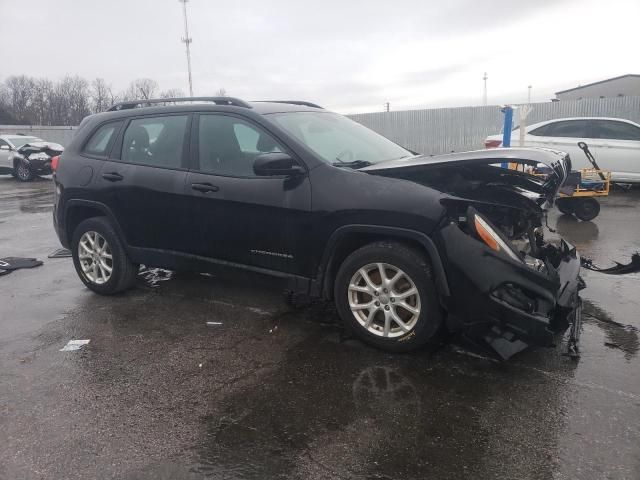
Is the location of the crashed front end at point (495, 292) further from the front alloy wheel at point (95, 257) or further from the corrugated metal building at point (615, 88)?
the corrugated metal building at point (615, 88)

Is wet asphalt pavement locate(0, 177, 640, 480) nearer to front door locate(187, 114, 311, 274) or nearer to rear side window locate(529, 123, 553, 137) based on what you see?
front door locate(187, 114, 311, 274)

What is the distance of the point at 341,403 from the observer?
10.0ft

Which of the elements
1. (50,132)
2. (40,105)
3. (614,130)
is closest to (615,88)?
(614,130)

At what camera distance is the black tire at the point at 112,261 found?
4.94 meters

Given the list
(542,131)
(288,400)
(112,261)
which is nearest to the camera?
(288,400)

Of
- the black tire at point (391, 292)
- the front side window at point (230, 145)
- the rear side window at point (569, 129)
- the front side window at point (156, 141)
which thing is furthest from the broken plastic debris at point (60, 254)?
the rear side window at point (569, 129)

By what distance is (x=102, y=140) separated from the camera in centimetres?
510

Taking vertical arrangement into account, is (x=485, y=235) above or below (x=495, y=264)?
above

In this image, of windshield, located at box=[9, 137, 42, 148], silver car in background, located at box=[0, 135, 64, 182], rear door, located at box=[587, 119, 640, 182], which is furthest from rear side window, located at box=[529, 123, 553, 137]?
windshield, located at box=[9, 137, 42, 148]

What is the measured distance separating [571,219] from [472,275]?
6.66 m

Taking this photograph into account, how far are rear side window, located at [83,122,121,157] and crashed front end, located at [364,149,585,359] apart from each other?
9.26ft

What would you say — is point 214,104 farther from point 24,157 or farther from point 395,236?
point 24,157

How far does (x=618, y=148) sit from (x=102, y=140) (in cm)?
1033

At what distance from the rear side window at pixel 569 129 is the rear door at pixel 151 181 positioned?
9.16 meters
